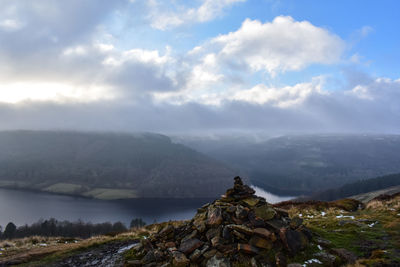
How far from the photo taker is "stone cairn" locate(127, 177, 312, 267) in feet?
56.3

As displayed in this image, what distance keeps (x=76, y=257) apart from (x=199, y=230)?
12.5 m

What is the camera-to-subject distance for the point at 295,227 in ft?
65.2

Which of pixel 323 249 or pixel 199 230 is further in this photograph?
pixel 199 230

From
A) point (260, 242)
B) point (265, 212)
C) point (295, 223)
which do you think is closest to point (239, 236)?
point (260, 242)

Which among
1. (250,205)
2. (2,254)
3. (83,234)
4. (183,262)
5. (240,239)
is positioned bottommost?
(83,234)

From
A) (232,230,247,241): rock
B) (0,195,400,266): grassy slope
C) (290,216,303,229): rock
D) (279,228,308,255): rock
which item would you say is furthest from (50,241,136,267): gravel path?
(290,216,303,229): rock

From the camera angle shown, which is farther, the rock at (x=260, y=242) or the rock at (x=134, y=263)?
the rock at (x=134, y=263)

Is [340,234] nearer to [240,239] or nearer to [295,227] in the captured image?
[295,227]

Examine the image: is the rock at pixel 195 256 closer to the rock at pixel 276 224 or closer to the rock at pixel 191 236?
the rock at pixel 191 236

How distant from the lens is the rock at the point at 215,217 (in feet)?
67.0

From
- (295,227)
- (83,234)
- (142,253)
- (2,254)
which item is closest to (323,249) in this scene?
(295,227)

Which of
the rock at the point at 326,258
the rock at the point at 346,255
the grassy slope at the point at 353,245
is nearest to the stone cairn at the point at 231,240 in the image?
the rock at the point at 326,258

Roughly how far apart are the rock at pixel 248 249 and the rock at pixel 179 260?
408 cm

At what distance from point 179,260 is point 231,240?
13.9 ft
